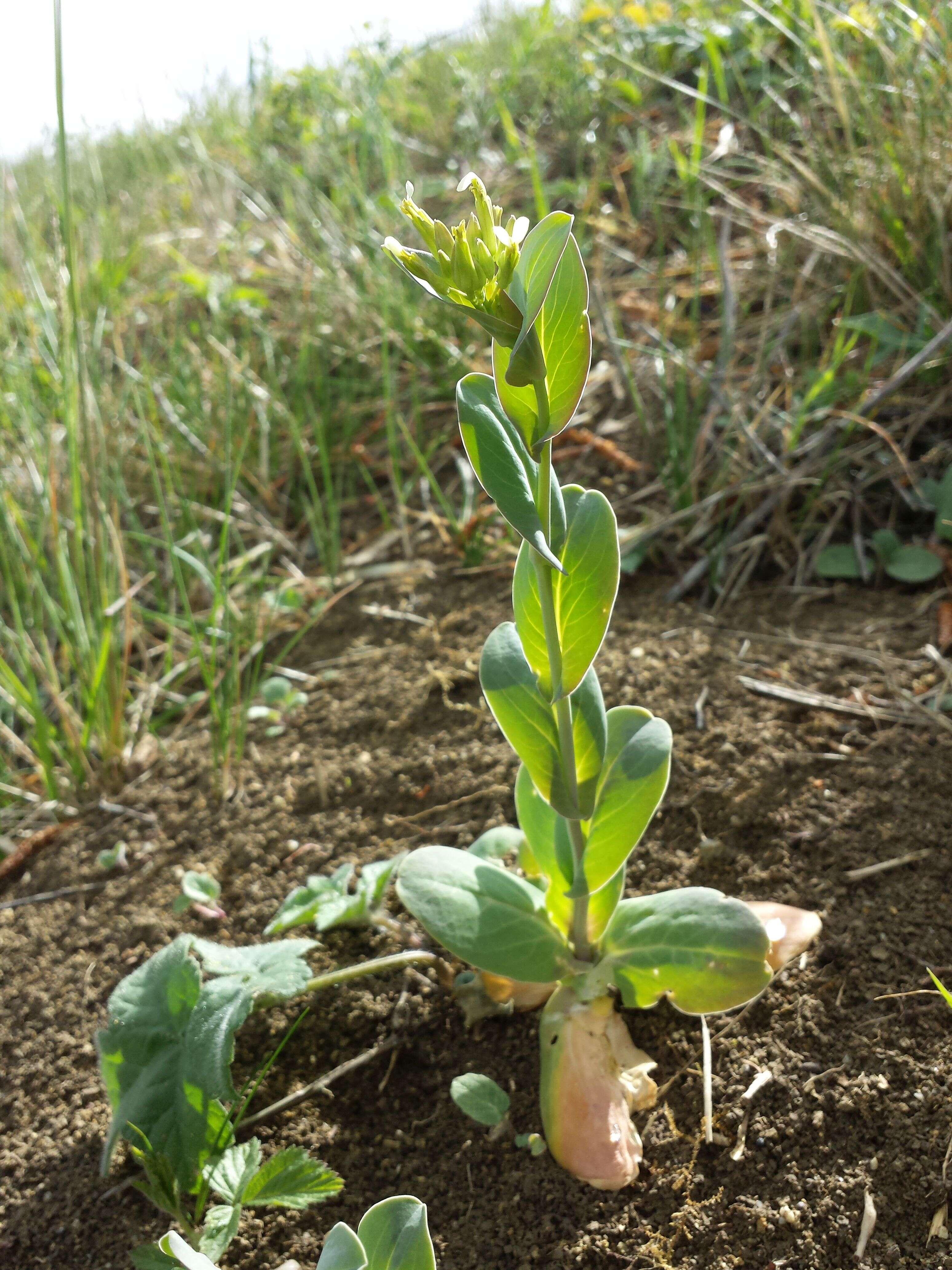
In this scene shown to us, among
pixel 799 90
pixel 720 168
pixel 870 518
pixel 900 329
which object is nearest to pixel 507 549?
pixel 870 518

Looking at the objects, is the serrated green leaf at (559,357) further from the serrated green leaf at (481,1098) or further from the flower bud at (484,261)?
the serrated green leaf at (481,1098)

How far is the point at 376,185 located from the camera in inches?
143

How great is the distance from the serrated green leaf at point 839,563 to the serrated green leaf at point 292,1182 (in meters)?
1.38

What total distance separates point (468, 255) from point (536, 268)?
83 millimetres

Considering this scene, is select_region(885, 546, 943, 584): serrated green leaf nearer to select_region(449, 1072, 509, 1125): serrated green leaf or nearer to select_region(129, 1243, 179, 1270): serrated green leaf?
select_region(449, 1072, 509, 1125): serrated green leaf

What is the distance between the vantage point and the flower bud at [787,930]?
116 cm

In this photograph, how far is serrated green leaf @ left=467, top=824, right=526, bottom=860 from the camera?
1275 millimetres

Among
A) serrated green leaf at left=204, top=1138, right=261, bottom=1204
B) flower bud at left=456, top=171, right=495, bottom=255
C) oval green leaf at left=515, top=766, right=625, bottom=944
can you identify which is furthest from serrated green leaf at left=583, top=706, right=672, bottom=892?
flower bud at left=456, top=171, right=495, bottom=255

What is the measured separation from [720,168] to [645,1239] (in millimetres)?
2671

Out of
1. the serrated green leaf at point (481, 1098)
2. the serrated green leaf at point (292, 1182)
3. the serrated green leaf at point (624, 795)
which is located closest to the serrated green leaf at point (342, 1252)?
the serrated green leaf at point (292, 1182)

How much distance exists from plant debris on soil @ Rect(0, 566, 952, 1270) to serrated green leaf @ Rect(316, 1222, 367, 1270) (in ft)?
0.90

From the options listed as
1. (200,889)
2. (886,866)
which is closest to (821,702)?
(886,866)

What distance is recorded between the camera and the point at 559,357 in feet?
2.71

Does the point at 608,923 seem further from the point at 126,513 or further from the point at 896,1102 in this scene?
the point at 126,513
